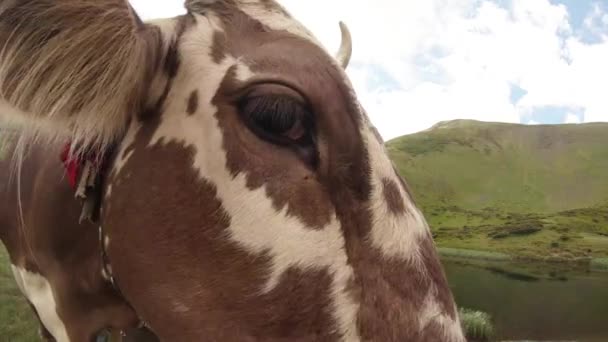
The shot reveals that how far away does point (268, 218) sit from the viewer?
2.38 m

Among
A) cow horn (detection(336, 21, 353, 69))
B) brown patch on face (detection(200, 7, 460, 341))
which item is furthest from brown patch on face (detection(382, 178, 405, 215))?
cow horn (detection(336, 21, 353, 69))

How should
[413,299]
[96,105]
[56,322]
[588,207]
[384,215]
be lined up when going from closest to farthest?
[413,299]
[384,215]
[96,105]
[56,322]
[588,207]

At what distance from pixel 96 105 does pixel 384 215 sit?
4.57 feet

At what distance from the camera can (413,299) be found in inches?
86.0

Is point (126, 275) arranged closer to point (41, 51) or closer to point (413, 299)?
point (41, 51)

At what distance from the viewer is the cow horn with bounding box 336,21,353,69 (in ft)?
13.2

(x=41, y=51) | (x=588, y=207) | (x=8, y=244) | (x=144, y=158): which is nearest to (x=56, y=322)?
(x=8, y=244)

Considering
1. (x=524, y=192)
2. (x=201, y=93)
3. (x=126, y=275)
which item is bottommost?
(x=524, y=192)

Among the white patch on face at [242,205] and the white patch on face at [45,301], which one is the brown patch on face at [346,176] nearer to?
the white patch on face at [242,205]

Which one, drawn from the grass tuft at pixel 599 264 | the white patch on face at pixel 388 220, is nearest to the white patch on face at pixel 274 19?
the white patch on face at pixel 388 220

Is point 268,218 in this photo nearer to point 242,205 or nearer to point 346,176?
point 242,205

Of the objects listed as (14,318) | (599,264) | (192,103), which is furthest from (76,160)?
(599,264)

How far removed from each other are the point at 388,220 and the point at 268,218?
516mm

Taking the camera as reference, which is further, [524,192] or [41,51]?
[524,192]
